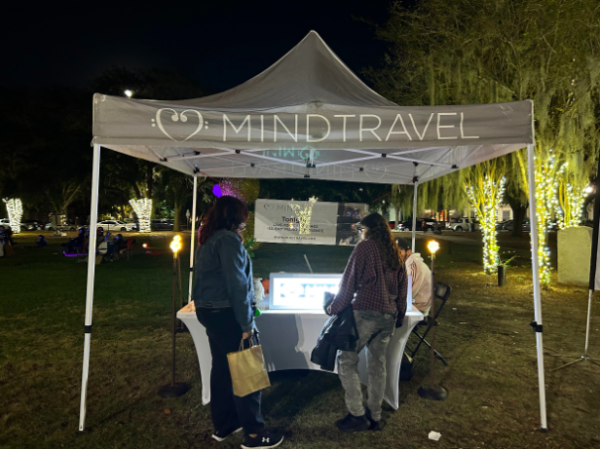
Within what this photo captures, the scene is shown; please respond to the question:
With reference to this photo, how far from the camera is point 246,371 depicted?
2.97m

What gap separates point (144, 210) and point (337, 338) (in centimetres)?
3419

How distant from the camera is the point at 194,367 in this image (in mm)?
4801

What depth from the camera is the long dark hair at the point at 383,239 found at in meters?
3.20

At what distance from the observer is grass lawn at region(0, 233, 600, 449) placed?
3.31 meters

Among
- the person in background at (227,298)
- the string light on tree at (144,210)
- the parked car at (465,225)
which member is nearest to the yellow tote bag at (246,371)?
the person in background at (227,298)

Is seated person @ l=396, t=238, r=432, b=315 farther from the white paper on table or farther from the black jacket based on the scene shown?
the black jacket

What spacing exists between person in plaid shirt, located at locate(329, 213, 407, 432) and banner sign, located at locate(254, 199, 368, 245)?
207 cm

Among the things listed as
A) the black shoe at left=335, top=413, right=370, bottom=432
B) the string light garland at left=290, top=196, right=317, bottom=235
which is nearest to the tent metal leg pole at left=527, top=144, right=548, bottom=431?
the black shoe at left=335, top=413, right=370, bottom=432

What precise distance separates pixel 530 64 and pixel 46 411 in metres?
10.2

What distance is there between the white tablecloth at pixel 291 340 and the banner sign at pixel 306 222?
4.44ft

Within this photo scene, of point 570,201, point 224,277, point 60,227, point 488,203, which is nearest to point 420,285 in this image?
point 224,277

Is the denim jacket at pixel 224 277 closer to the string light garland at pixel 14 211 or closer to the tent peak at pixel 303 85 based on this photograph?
the tent peak at pixel 303 85

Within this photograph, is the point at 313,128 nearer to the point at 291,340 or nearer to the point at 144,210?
the point at 291,340

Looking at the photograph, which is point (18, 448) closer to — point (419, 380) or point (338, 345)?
point (338, 345)
